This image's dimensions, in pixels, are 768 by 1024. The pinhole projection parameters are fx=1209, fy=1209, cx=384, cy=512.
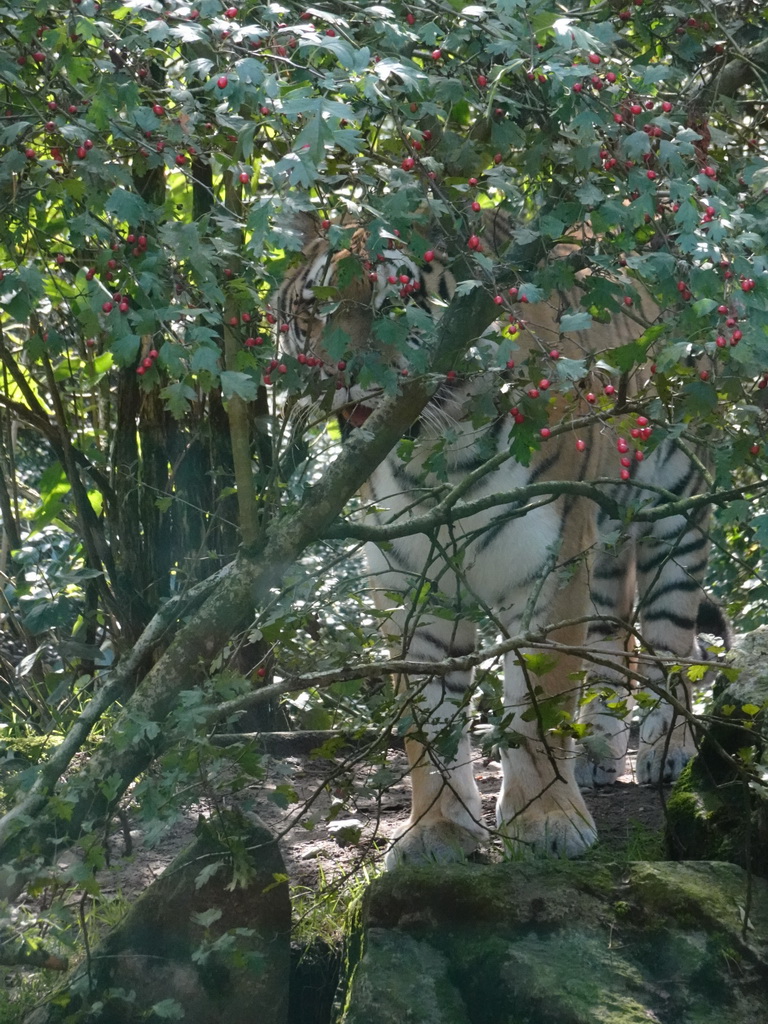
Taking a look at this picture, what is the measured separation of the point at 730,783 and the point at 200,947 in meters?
1.37

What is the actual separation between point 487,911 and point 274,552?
1032mm

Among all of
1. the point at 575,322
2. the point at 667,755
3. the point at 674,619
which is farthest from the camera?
the point at 674,619

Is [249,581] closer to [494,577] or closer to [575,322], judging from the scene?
[575,322]

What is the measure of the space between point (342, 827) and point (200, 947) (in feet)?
2.17

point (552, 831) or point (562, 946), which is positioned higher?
point (552, 831)

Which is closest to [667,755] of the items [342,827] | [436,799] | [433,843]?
[433,843]

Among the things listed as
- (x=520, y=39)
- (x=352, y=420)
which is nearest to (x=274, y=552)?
(x=352, y=420)

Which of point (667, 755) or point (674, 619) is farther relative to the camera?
point (674, 619)

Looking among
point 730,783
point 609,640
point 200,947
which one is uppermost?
point 609,640

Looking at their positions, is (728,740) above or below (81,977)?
above

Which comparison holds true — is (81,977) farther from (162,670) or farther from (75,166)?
(75,166)

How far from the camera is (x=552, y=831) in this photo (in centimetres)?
368

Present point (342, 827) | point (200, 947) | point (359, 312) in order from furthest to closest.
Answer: point (359, 312) → point (342, 827) → point (200, 947)

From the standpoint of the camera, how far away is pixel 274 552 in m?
2.96
